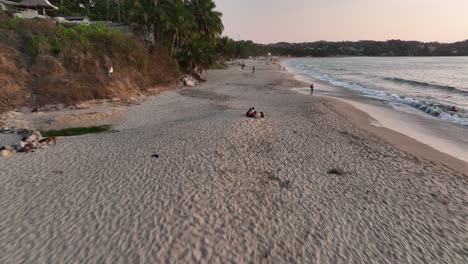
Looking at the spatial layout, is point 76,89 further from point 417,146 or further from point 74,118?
point 417,146

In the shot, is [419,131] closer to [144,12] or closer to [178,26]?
[178,26]

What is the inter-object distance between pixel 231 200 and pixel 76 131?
36.6 feet

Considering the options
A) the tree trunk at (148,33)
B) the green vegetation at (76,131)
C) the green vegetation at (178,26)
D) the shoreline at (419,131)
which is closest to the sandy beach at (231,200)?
the shoreline at (419,131)

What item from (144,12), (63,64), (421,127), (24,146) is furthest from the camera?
(144,12)

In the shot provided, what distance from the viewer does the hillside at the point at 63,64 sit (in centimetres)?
1878

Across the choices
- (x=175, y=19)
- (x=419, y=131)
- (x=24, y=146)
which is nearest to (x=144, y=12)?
(x=175, y=19)

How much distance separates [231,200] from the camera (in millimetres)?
8000

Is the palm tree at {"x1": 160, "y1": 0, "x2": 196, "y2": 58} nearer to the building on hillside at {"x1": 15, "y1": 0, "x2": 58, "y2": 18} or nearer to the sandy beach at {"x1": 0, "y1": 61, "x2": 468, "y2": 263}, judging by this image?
the building on hillside at {"x1": 15, "y1": 0, "x2": 58, "y2": 18}

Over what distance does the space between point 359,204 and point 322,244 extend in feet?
8.13

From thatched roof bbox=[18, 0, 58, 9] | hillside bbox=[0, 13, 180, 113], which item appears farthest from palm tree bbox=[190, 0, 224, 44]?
thatched roof bbox=[18, 0, 58, 9]

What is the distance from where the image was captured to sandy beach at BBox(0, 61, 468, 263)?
6.07 meters

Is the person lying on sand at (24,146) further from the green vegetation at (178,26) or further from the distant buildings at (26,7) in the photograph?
the distant buildings at (26,7)

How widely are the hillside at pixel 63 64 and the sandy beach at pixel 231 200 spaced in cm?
753

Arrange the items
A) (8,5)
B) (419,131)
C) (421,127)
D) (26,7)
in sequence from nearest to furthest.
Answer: (419,131)
(421,127)
(8,5)
(26,7)
